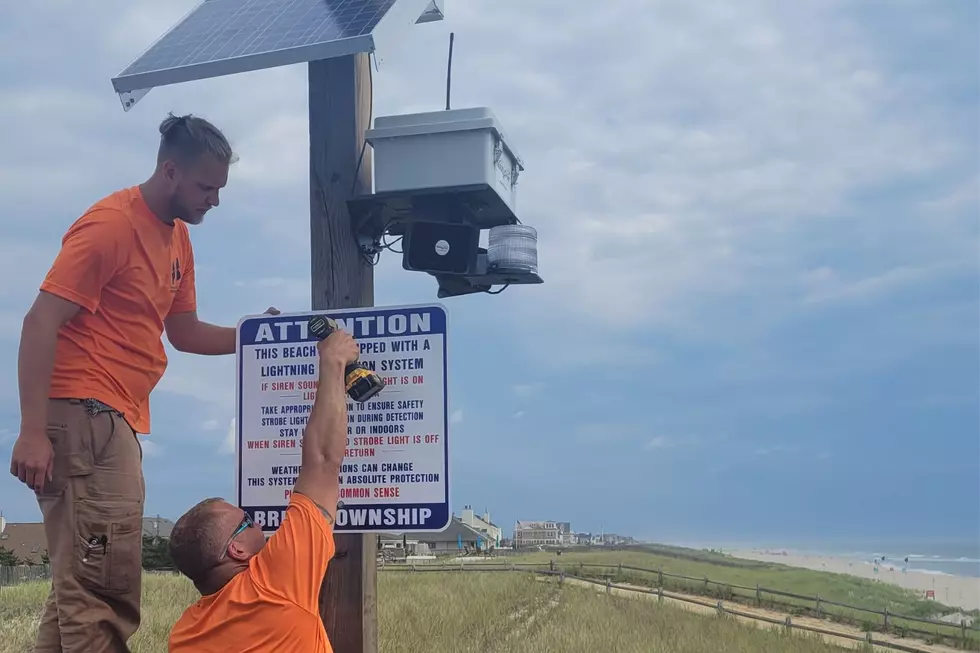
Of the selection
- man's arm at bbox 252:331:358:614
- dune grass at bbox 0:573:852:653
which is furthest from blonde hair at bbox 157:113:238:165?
dune grass at bbox 0:573:852:653

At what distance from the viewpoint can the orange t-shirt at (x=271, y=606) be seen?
2.46 metres

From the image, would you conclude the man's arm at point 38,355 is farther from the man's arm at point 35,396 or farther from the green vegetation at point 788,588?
the green vegetation at point 788,588

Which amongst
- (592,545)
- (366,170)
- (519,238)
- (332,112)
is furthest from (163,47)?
(592,545)

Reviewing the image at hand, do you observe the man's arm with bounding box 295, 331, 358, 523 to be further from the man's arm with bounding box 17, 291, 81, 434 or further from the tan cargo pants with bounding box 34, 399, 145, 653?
the man's arm with bounding box 17, 291, 81, 434

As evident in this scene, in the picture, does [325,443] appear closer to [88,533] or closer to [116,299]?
[88,533]

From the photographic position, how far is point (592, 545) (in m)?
48.8

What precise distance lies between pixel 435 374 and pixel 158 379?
1024 millimetres

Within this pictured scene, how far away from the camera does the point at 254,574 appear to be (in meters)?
2.54

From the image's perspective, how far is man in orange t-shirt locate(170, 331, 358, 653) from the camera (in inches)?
97.3

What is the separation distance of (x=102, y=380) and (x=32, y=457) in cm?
37

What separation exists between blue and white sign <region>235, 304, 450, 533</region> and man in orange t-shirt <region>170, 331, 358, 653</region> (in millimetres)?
662

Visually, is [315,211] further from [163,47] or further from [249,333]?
[163,47]

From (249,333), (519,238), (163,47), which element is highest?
(163,47)

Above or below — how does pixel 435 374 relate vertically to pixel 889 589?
above
